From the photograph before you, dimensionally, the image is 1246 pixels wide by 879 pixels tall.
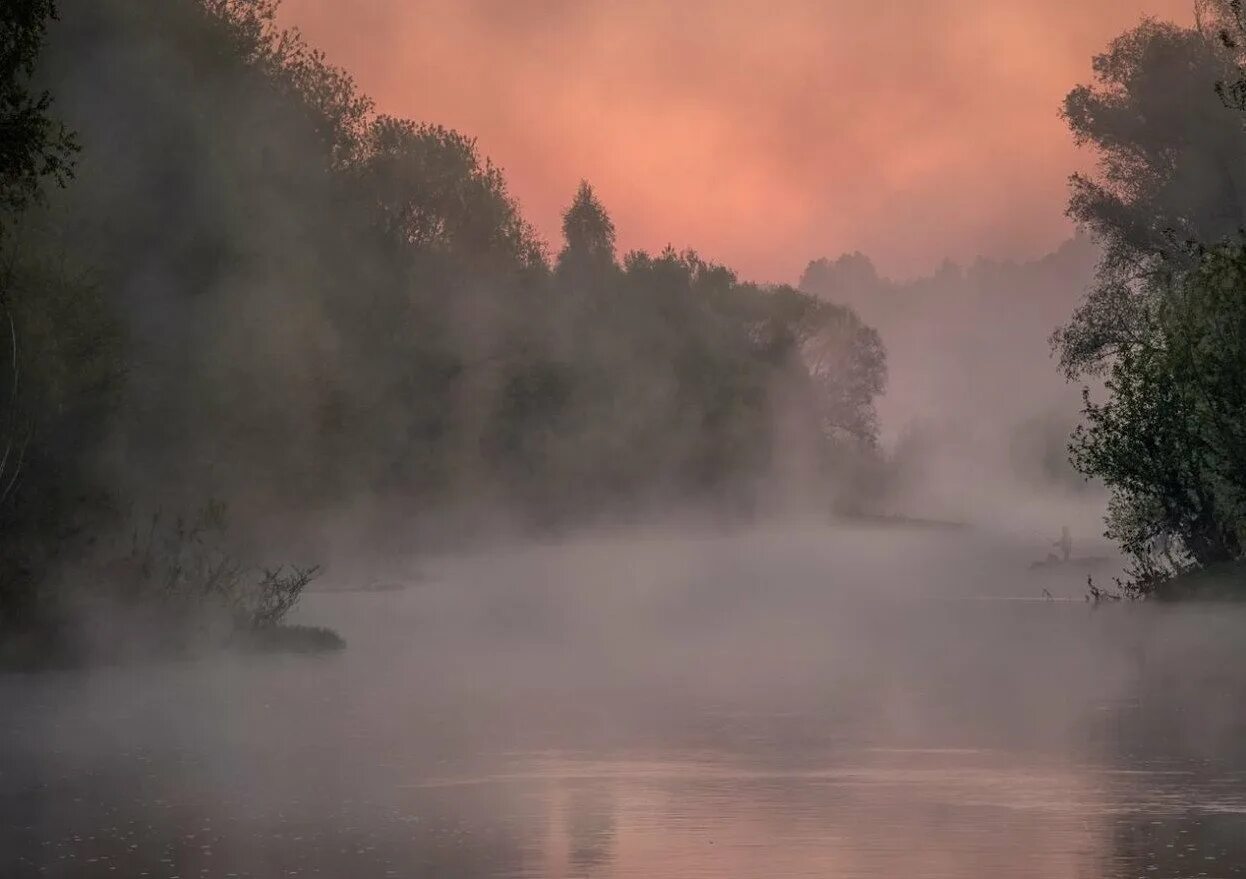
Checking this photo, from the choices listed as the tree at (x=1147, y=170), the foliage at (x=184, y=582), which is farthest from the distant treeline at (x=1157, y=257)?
the foliage at (x=184, y=582)

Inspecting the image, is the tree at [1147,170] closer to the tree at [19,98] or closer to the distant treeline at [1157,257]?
the distant treeline at [1157,257]

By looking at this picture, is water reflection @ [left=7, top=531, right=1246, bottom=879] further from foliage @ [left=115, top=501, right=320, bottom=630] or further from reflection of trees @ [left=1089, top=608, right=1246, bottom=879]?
foliage @ [left=115, top=501, right=320, bottom=630]

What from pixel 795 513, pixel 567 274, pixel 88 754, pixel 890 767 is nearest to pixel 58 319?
pixel 88 754

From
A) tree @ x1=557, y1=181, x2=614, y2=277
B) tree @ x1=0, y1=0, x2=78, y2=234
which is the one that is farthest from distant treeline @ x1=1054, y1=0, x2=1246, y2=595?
tree @ x1=557, y1=181, x2=614, y2=277

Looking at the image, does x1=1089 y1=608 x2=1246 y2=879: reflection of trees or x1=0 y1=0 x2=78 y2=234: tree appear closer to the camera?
x1=1089 y1=608 x2=1246 y2=879: reflection of trees

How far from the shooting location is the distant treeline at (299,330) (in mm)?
42031

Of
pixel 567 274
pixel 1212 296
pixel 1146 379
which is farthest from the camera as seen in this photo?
pixel 567 274

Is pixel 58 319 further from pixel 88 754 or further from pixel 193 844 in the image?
pixel 193 844

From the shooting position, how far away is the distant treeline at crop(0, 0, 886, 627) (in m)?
42.0

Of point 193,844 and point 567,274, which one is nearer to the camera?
point 193,844

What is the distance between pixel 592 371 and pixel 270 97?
5079 centimetres

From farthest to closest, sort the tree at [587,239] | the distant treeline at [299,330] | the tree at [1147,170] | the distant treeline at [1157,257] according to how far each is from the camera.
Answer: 1. the tree at [587,239]
2. the tree at [1147,170]
3. the distant treeline at [1157,257]
4. the distant treeline at [299,330]

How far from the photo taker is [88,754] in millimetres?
26906

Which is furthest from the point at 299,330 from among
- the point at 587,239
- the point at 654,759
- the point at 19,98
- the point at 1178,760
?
the point at 587,239
